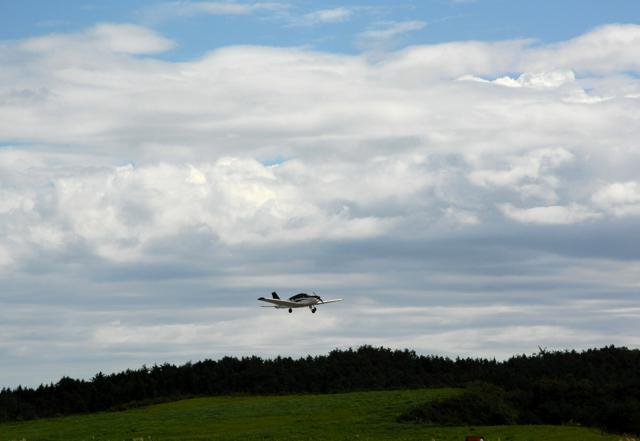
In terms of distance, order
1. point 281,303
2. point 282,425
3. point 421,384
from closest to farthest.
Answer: point 282,425 < point 281,303 < point 421,384

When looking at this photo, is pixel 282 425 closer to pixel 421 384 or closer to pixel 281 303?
pixel 281 303

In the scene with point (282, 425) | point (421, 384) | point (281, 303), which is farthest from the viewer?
point (421, 384)

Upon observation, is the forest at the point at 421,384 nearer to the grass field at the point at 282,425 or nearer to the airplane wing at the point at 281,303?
the grass field at the point at 282,425

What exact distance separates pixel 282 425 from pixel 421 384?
29.6m

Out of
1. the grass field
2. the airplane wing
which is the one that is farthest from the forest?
the airplane wing

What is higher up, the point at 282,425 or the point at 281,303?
the point at 281,303

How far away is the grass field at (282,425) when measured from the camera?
60750 millimetres

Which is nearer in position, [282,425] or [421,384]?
Result: [282,425]

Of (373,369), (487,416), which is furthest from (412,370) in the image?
(487,416)

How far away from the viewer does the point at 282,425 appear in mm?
66875

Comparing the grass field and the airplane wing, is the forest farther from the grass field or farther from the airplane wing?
the airplane wing

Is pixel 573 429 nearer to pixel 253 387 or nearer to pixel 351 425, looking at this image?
pixel 351 425

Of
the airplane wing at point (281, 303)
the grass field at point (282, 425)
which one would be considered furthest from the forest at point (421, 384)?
the airplane wing at point (281, 303)

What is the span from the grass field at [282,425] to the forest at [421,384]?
3.53 m
